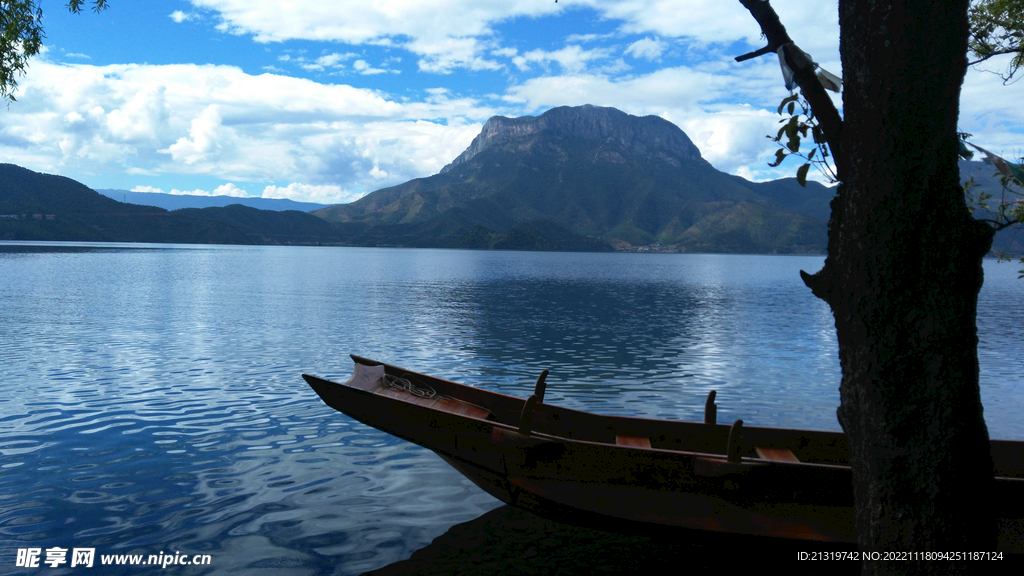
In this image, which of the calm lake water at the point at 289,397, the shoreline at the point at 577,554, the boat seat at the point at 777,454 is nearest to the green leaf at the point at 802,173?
the shoreline at the point at 577,554

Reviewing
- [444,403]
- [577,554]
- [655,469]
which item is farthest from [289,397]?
[655,469]

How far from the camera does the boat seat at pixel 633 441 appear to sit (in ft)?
33.9

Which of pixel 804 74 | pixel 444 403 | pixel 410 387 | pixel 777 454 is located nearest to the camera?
pixel 804 74

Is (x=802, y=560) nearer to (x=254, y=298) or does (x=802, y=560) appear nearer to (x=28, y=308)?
(x=28, y=308)

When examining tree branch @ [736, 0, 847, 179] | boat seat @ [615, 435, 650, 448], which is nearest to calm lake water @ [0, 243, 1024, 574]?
boat seat @ [615, 435, 650, 448]

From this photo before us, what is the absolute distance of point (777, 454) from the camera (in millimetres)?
9867

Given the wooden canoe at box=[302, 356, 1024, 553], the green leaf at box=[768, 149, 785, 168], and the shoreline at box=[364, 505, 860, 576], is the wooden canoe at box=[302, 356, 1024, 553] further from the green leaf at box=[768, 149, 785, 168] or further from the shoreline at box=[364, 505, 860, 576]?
the green leaf at box=[768, 149, 785, 168]

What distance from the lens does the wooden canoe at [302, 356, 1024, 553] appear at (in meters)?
8.31

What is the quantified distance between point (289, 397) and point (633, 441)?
1281 cm

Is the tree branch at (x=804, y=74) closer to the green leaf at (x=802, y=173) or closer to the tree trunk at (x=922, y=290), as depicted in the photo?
the green leaf at (x=802, y=173)

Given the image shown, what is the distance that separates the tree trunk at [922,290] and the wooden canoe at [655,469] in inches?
126

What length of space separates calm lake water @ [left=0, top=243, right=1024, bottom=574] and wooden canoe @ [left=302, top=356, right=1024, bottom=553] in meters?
2.10

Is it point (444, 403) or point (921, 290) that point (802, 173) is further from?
point (444, 403)

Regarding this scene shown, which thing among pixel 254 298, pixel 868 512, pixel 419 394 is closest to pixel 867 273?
pixel 868 512
